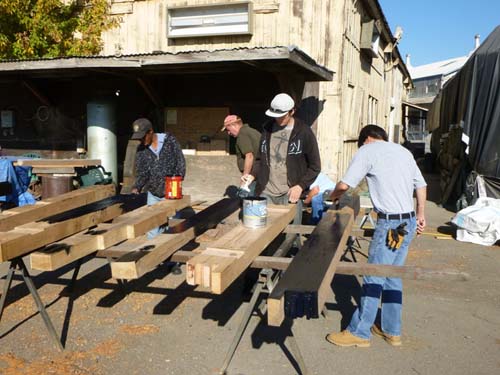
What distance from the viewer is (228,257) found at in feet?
8.74

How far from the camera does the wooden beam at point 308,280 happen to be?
2242 mm

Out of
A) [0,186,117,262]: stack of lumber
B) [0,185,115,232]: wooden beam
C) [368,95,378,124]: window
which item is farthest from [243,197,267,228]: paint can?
[368,95,378,124]: window

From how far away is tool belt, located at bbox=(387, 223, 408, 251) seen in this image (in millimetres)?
3637

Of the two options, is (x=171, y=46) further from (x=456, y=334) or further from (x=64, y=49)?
(x=456, y=334)

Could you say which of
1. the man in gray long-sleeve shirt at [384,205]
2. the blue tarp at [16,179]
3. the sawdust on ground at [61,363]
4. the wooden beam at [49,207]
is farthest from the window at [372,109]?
the sawdust on ground at [61,363]

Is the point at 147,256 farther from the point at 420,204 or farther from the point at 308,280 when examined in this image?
the point at 420,204

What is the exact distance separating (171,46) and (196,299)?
699 cm

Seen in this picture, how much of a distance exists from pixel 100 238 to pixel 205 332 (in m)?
1.42

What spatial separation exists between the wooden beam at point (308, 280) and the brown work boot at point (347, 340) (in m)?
1.03

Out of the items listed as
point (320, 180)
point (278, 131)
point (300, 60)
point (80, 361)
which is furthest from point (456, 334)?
point (300, 60)

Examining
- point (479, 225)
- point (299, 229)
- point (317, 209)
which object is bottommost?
point (479, 225)

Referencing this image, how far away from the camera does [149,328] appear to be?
13.8ft

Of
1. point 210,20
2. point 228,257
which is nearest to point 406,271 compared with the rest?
point 228,257

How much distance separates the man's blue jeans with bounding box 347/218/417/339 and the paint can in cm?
103
